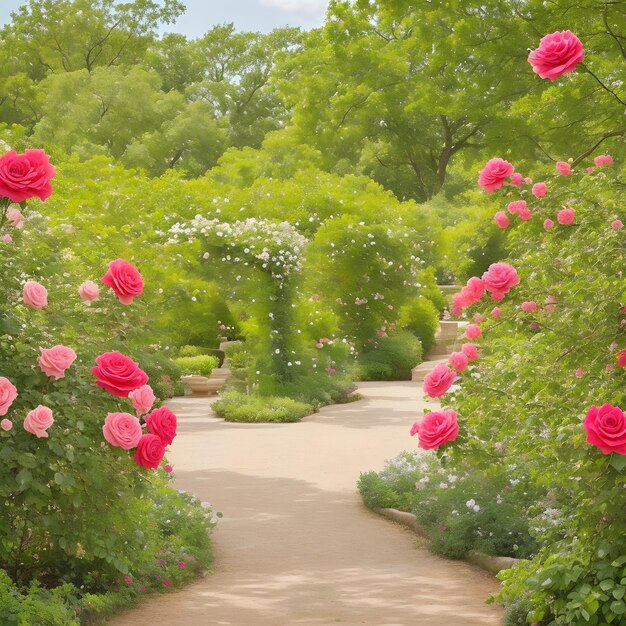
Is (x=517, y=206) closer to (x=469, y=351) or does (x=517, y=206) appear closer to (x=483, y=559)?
(x=469, y=351)

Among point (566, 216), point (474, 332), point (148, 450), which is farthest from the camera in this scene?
point (474, 332)

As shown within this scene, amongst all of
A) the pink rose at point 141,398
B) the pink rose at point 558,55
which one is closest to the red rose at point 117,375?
the pink rose at point 141,398

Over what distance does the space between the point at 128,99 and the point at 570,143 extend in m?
30.0

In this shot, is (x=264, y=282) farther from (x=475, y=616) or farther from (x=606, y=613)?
(x=606, y=613)

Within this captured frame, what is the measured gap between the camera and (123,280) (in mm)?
5754

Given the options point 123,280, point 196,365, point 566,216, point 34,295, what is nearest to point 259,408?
point 196,365

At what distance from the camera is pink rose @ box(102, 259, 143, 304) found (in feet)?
18.8

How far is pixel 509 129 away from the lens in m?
18.8

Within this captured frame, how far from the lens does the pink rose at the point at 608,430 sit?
4.36m

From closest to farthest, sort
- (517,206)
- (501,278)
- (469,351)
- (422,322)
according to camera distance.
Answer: (501,278)
(469,351)
(517,206)
(422,322)

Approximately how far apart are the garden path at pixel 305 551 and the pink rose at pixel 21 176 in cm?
249

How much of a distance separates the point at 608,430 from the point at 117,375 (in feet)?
8.12

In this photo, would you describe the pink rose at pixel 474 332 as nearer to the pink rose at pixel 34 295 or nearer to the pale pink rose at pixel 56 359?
the pale pink rose at pixel 56 359

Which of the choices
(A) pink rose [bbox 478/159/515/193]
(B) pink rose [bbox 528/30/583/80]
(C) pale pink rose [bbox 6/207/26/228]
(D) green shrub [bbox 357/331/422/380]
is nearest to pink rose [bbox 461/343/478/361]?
(A) pink rose [bbox 478/159/515/193]
